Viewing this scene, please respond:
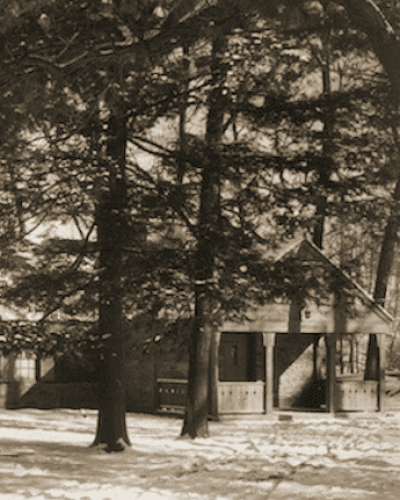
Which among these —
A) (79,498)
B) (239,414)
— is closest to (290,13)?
(79,498)

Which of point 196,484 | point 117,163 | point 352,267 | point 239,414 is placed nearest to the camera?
point 196,484

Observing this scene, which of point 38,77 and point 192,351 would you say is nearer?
point 38,77

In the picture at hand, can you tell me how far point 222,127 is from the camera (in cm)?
1825

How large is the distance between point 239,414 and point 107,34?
18199mm

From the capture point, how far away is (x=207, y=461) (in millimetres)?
14445

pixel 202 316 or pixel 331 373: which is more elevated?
pixel 202 316

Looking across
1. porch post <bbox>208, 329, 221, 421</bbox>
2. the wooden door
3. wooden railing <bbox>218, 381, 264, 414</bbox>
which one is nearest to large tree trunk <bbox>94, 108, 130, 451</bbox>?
porch post <bbox>208, 329, 221, 421</bbox>

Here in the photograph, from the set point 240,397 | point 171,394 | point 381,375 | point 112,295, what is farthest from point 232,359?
point 112,295

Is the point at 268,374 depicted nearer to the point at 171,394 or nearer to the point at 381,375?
the point at 171,394

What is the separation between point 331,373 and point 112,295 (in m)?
12.5

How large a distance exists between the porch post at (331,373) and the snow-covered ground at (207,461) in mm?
1163

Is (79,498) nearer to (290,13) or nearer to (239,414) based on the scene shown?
(290,13)

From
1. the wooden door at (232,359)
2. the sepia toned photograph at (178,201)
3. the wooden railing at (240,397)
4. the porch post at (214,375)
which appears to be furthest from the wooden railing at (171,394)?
the sepia toned photograph at (178,201)

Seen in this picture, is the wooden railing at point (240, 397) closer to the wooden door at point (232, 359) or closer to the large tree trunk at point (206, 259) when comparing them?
the wooden door at point (232, 359)
